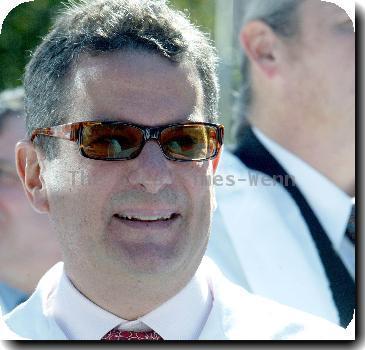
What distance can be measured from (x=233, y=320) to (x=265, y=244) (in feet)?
2.41

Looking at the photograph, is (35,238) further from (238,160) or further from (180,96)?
(180,96)

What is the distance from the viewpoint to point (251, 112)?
290 cm

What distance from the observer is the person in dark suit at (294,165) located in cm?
264

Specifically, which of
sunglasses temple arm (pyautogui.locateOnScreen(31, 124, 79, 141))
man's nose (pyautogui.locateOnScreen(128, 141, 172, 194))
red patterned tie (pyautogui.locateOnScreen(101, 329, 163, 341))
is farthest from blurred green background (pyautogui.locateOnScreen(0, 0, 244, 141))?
red patterned tie (pyautogui.locateOnScreen(101, 329, 163, 341))

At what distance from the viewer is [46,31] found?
2295 mm

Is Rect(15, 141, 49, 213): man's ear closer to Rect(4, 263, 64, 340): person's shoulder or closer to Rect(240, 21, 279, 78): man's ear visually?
Rect(4, 263, 64, 340): person's shoulder

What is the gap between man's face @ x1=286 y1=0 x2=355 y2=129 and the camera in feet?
8.87

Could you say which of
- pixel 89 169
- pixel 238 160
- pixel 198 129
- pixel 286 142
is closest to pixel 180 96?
pixel 198 129

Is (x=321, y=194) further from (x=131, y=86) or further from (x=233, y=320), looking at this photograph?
(x=131, y=86)

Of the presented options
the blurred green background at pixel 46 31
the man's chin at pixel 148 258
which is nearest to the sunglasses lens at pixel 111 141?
the man's chin at pixel 148 258

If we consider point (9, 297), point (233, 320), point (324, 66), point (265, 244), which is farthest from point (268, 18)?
point (9, 297)

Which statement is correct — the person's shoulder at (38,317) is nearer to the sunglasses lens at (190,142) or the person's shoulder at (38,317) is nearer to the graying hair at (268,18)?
the sunglasses lens at (190,142)

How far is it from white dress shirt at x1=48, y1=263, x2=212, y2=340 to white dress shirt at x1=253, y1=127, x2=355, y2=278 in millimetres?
930

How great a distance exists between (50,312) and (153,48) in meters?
0.78
